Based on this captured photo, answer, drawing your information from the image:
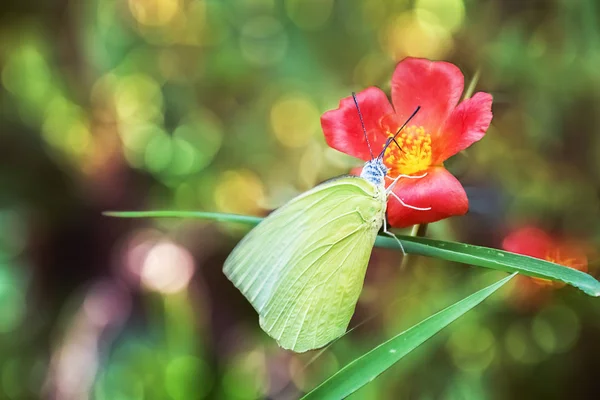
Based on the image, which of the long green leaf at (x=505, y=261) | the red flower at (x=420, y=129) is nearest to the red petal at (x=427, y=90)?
the red flower at (x=420, y=129)

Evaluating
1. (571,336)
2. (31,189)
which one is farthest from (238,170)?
(571,336)

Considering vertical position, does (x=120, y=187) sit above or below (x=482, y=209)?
below

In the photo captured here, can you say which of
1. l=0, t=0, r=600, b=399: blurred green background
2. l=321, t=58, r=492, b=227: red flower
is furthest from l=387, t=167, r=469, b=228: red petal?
l=0, t=0, r=600, b=399: blurred green background

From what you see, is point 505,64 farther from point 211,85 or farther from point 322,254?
point 211,85

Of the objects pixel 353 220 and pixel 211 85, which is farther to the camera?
pixel 211 85

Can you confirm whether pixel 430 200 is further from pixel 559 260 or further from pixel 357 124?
pixel 559 260

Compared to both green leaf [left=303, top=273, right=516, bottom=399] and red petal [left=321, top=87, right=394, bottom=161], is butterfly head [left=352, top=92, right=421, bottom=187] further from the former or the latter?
green leaf [left=303, top=273, right=516, bottom=399]

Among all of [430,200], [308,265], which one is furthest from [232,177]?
[430,200]
